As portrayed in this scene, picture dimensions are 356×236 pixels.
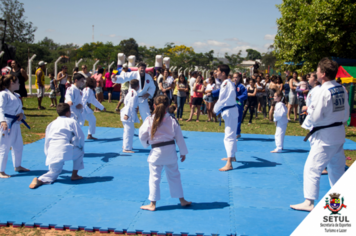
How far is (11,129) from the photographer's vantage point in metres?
5.09

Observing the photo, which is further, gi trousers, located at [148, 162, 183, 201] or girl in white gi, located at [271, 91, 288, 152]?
girl in white gi, located at [271, 91, 288, 152]

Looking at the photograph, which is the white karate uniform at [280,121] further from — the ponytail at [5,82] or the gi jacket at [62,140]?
the ponytail at [5,82]

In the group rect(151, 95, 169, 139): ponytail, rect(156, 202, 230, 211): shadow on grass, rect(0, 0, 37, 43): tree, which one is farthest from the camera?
rect(0, 0, 37, 43): tree

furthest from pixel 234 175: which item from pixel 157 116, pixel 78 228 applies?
pixel 78 228

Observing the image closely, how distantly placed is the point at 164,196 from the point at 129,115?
285 cm

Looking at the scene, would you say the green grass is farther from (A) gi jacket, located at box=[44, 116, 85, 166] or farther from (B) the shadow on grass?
(B) the shadow on grass

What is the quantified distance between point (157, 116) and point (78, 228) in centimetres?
158

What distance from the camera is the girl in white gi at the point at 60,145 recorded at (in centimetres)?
467

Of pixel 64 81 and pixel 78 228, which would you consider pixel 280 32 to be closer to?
pixel 64 81

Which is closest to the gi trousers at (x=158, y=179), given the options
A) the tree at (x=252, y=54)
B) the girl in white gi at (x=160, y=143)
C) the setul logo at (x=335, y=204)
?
the girl in white gi at (x=160, y=143)

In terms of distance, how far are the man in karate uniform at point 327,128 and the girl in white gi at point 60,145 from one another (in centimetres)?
338

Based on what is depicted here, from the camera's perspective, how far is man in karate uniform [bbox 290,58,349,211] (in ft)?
A: 12.6

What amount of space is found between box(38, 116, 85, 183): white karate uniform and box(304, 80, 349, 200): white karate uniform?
338 cm

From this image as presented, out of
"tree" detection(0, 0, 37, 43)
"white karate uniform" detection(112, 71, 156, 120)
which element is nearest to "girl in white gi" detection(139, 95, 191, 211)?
"white karate uniform" detection(112, 71, 156, 120)
